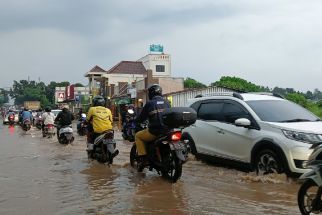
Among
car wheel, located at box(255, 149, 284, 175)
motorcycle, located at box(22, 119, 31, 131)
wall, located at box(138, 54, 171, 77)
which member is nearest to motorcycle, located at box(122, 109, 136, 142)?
car wheel, located at box(255, 149, 284, 175)

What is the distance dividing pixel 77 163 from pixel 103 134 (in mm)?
1397

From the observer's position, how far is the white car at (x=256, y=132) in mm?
7852

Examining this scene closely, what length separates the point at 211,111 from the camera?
1029 centimetres

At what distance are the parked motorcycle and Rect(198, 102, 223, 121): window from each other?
2201 mm

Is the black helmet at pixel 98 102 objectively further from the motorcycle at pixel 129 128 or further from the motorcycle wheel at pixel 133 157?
the motorcycle at pixel 129 128

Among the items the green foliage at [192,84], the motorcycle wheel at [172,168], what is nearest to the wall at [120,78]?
the green foliage at [192,84]

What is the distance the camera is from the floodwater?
6.07 m

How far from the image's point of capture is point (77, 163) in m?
11.2

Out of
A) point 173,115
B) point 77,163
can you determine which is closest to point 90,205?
point 173,115

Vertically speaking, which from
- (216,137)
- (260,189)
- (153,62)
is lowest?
(260,189)

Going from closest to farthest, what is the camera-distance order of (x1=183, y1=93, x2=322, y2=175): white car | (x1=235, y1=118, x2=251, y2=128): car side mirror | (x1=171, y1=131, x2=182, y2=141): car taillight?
(x1=171, y1=131, x2=182, y2=141): car taillight
(x1=183, y1=93, x2=322, y2=175): white car
(x1=235, y1=118, x2=251, y2=128): car side mirror

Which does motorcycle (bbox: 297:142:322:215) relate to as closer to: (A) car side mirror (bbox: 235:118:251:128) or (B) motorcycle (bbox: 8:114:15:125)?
(A) car side mirror (bbox: 235:118:251:128)

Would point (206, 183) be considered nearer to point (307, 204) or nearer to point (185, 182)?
point (185, 182)

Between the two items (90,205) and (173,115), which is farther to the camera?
(173,115)
